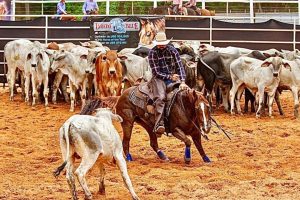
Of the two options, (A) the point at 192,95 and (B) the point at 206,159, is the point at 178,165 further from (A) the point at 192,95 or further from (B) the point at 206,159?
(A) the point at 192,95

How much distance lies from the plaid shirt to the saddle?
187 mm

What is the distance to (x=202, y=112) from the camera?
10406 millimetres

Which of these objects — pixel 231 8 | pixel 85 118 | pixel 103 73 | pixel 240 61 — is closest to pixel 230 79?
pixel 240 61

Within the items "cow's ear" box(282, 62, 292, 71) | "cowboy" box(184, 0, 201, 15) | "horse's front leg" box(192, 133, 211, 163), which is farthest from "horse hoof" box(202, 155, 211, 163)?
"cowboy" box(184, 0, 201, 15)

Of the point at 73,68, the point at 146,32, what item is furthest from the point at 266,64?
the point at 146,32

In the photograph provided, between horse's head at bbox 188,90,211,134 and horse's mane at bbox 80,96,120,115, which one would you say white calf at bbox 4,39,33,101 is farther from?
horse's mane at bbox 80,96,120,115

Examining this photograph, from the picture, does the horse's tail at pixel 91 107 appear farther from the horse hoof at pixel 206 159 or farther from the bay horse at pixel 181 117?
the horse hoof at pixel 206 159

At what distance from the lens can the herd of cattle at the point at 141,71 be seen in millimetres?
15836

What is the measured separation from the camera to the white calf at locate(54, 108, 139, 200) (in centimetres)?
808

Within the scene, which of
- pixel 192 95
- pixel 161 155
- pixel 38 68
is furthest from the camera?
pixel 38 68

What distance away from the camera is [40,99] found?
1828cm

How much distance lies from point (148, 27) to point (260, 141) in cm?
806

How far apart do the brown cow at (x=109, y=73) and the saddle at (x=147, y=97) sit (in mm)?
3892

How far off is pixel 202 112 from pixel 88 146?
106 inches
